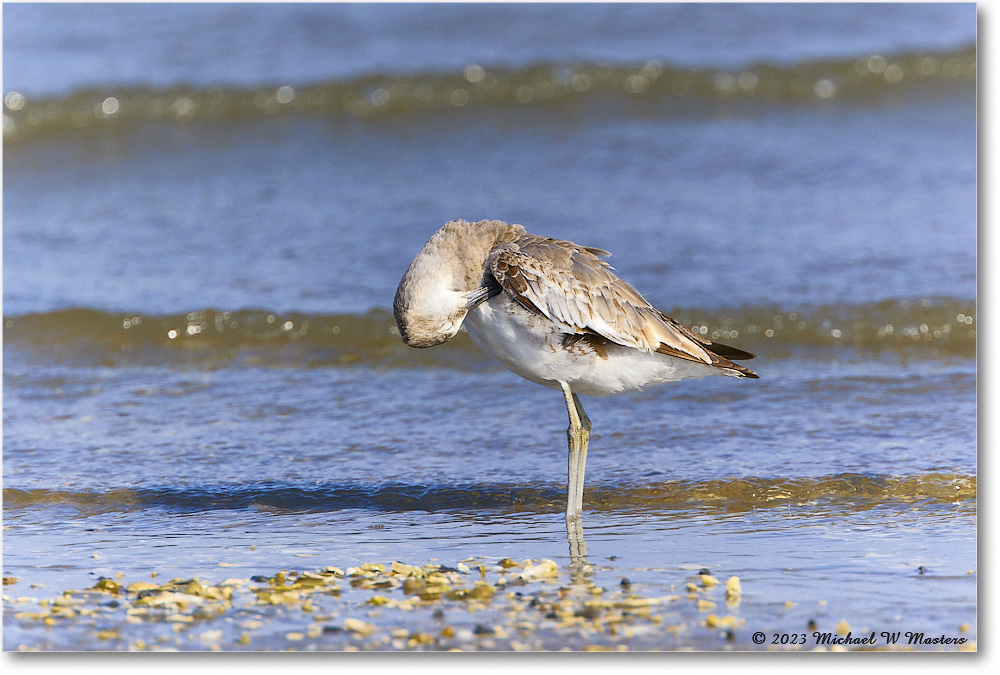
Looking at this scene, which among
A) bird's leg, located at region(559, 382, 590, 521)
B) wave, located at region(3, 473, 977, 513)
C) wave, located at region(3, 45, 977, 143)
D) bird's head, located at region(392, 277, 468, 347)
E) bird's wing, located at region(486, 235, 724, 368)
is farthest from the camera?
wave, located at region(3, 45, 977, 143)

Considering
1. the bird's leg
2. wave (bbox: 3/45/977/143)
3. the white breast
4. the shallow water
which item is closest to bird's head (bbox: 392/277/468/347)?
the white breast

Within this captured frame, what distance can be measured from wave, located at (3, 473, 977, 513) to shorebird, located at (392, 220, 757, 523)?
45cm

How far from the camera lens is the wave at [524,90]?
12734 mm

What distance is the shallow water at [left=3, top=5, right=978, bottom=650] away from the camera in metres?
4.86

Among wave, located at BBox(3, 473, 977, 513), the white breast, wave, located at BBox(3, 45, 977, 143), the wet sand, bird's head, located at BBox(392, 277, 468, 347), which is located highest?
wave, located at BBox(3, 45, 977, 143)

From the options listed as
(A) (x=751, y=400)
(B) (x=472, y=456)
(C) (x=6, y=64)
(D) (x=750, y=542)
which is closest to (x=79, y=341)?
(B) (x=472, y=456)

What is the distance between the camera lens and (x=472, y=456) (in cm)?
616

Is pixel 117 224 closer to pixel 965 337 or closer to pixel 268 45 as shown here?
pixel 268 45

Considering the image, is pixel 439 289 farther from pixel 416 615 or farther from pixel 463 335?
pixel 463 335

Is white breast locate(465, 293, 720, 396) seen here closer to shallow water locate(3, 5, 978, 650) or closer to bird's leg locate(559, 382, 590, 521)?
bird's leg locate(559, 382, 590, 521)

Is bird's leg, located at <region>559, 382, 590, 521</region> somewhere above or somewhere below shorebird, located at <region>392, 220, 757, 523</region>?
below

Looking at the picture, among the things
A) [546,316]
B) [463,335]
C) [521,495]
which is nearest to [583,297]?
[546,316]

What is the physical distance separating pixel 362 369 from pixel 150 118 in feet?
20.9

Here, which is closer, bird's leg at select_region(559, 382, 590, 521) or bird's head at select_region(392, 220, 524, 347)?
bird's head at select_region(392, 220, 524, 347)
